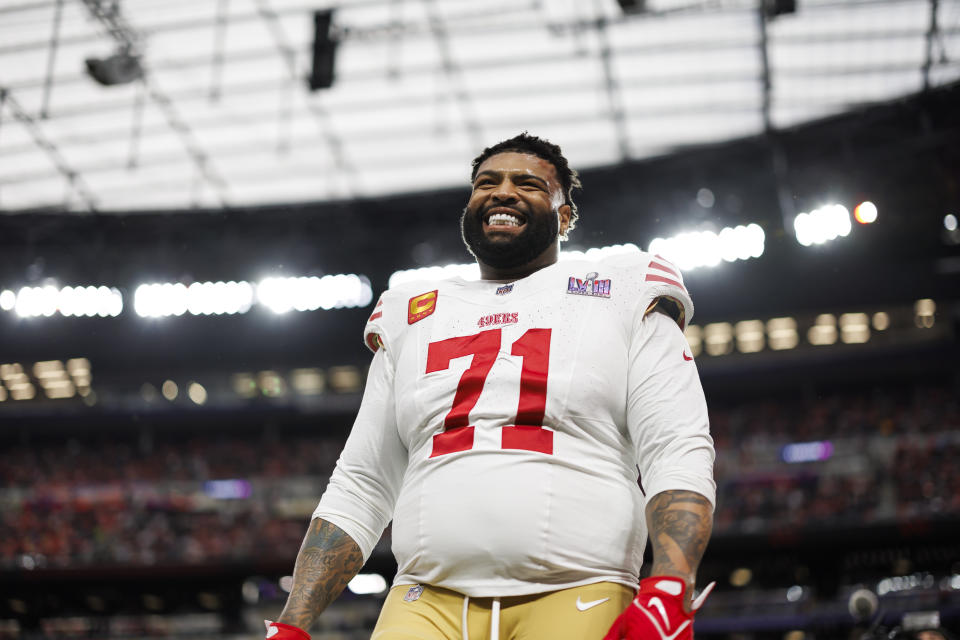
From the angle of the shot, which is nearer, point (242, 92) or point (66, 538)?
point (242, 92)

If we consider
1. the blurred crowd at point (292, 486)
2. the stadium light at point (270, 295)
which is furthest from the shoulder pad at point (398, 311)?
the stadium light at point (270, 295)

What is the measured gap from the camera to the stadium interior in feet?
53.2

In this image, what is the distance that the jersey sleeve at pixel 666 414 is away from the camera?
1.88 metres

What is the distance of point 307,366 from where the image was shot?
27.7 meters

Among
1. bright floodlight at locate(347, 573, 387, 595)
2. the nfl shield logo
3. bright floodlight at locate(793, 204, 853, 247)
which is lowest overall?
the nfl shield logo

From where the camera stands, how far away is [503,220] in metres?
2.38

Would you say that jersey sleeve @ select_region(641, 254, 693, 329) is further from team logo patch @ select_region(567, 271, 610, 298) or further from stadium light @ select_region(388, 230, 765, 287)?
stadium light @ select_region(388, 230, 765, 287)

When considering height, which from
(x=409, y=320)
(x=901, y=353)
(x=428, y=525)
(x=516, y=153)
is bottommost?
(x=428, y=525)

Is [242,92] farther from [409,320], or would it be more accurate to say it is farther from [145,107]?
[409,320]

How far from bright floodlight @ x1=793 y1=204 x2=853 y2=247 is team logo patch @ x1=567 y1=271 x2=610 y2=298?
51.6 ft

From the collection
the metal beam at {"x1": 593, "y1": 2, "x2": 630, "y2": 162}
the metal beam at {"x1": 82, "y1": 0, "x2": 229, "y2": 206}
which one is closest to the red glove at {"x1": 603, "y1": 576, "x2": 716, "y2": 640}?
the metal beam at {"x1": 82, "y1": 0, "x2": 229, "y2": 206}

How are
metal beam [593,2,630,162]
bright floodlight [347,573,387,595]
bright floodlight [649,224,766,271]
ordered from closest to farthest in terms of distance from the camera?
metal beam [593,2,630,162], bright floodlight [649,224,766,271], bright floodlight [347,573,387,595]

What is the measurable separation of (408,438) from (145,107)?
1765 cm

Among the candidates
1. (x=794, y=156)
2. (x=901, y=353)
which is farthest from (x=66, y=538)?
(x=901, y=353)
